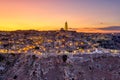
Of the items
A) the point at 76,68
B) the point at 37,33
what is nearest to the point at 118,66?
the point at 76,68

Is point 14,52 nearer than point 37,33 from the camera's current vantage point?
Yes

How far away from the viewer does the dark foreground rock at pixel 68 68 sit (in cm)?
8094

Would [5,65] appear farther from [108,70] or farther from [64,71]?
[108,70]

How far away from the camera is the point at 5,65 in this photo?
9319 centimetres

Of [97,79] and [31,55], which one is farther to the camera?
[31,55]

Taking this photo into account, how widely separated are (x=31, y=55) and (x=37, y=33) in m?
79.0

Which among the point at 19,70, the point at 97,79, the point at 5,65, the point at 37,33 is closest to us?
the point at 97,79

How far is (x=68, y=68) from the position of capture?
83625 mm

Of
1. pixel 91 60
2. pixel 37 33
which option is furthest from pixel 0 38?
pixel 91 60

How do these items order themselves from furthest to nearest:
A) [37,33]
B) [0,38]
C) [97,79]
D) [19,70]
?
[37,33]
[0,38]
[19,70]
[97,79]

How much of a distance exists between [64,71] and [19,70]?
10.1 meters

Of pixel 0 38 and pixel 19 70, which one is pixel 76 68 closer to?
pixel 19 70

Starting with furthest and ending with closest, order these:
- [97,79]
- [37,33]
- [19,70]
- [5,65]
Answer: [37,33]
[5,65]
[19,70]
[97,79]

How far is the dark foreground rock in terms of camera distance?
8094 centimetres
